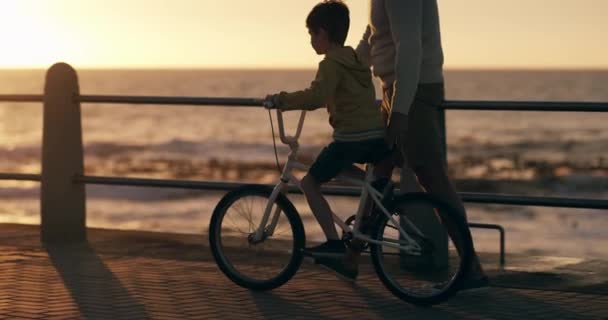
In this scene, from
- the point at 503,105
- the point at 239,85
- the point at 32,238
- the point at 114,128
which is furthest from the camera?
the point at 239,85

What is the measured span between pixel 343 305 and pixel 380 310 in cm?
23

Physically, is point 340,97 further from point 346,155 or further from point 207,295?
point 207,295

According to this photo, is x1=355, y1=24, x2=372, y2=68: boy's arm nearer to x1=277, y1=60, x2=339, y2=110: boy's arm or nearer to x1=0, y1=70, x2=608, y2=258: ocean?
x1=277, y1=60, x2=339, y2=110: boy's arm

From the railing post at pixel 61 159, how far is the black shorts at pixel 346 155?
119 inches

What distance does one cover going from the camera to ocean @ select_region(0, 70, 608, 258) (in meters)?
26.5

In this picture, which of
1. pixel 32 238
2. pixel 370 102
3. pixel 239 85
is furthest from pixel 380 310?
pixel 239 85

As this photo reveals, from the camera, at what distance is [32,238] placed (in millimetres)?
10273

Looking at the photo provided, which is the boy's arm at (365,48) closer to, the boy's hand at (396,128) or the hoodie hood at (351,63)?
the hoodie hood at (351,63)

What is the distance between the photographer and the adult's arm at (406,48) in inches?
291

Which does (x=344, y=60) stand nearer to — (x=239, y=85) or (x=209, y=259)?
(x=209, y=259)

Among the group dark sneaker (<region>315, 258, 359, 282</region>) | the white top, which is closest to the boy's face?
the white top

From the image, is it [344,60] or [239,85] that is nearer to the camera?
[344,60]

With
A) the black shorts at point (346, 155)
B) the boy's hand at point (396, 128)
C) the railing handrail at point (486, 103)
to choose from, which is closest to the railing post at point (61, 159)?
the railing handrail at point (486, 103)

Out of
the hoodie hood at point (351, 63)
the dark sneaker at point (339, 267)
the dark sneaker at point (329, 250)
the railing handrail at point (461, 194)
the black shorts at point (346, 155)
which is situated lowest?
the dark sneaker at point (339, 267)
